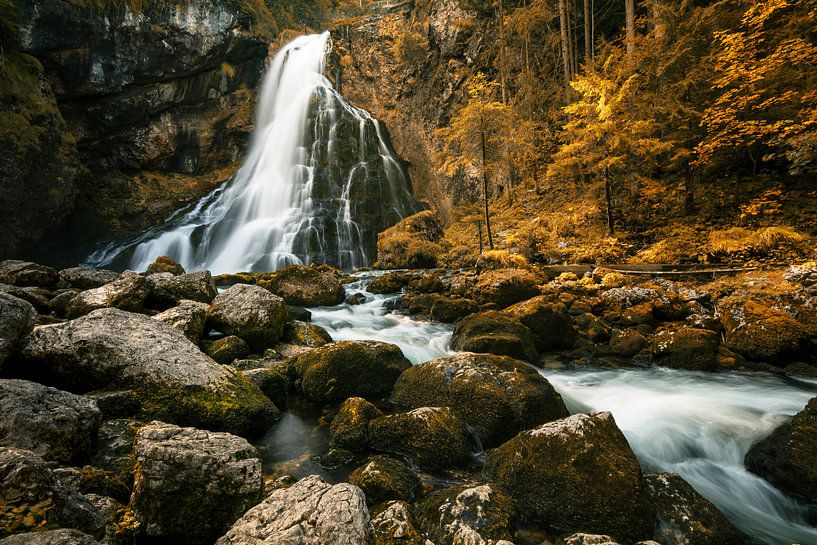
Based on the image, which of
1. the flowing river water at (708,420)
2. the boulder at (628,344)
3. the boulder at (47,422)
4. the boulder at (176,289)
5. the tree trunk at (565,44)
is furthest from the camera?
A: the tree trunk at (565,44)

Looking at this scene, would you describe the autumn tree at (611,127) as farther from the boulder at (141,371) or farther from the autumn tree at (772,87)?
the boulder at (141,371)

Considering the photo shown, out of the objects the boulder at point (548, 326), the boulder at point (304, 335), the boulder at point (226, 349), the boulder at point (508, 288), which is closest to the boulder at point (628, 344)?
the boulder at point (548, 326)

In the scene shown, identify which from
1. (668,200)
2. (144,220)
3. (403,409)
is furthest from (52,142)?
(668,200)

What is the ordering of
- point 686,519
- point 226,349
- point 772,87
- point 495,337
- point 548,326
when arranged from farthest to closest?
point 772,87
point 548,326
point 495,337
point 226,349
point 686,519

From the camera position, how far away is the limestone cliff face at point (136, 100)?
2222cm

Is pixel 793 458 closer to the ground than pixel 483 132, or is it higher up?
closer to the ground

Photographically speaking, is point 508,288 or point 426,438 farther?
point 508,288

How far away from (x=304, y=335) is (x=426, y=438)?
4.82 metres

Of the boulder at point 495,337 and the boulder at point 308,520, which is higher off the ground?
the boulder at point 495,337

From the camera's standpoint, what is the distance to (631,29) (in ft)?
53.7

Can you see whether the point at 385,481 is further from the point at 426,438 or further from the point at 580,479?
the point at 580,479

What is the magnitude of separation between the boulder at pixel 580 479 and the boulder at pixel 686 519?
6.0 inches

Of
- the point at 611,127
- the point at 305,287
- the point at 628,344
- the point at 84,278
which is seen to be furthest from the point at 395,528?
the point at 84,278

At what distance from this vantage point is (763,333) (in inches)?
289
